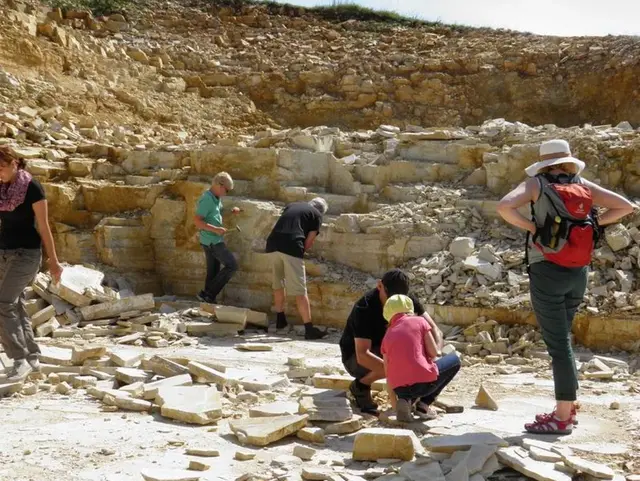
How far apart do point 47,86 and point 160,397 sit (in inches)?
431

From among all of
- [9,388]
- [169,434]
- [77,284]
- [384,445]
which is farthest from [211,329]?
[384,445]

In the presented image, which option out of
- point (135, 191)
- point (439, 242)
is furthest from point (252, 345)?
point (135, 191)

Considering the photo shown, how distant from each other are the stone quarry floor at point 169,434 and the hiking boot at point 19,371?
0.76ft

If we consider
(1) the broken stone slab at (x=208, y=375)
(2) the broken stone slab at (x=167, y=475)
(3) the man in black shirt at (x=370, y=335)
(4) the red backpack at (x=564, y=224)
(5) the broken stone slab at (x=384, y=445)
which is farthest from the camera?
(1) the broken stone slab at (x=208, y=375)

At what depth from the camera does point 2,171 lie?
19.4ft

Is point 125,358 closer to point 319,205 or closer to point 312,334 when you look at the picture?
point 312,334

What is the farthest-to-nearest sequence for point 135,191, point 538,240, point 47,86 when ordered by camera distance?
1. point 47,86
2. point 135,191
3. point 538,240

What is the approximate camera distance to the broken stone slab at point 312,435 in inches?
192

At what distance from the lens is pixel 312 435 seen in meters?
4.87

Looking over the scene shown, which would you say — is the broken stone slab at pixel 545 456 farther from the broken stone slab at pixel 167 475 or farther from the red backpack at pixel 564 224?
the broken stone slab at pixel 167 475

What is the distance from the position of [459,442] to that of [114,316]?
17.6 feet

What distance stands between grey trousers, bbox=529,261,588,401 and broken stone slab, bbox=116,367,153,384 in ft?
10.0

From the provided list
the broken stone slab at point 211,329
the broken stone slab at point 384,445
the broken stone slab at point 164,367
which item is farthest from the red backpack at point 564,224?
the broken stone slab at point 211,329

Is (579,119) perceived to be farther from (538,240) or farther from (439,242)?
(538,240)
